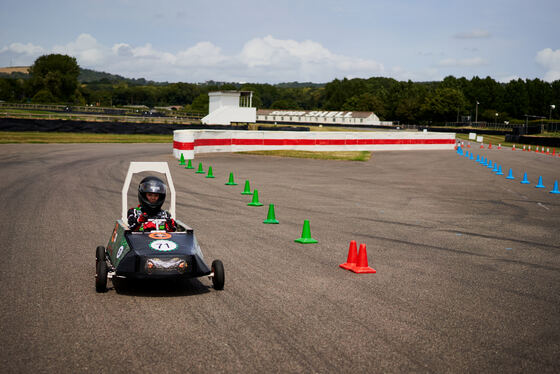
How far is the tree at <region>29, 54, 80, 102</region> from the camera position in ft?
546

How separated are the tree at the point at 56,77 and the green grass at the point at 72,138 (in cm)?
11693

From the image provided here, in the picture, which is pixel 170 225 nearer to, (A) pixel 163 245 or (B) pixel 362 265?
(A) pixel 163 245

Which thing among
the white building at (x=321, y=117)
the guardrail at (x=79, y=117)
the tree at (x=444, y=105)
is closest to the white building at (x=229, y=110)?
the guardrail at (x=79, y=117)

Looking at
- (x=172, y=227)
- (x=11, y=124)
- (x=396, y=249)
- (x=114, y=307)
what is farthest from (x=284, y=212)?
(x=11, y=124)

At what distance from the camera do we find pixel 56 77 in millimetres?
167125

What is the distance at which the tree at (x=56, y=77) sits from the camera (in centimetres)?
16650

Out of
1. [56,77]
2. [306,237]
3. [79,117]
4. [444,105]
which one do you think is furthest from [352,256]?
[56,77]

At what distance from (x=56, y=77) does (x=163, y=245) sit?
173451 mm

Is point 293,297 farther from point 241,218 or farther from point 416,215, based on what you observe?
point 416,215

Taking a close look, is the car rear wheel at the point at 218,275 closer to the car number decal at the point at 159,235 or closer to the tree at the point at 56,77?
the car number decal at the point at 159,235

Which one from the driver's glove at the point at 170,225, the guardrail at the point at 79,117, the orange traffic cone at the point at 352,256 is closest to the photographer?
the driver's glove at the point at 170,225

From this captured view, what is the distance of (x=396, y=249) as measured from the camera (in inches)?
405

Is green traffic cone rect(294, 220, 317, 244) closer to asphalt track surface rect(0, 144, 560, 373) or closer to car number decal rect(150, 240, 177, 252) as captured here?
asphalt track surface rect(0, 144, 560, 373)

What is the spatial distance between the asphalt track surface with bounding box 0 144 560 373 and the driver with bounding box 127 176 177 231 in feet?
2.46
